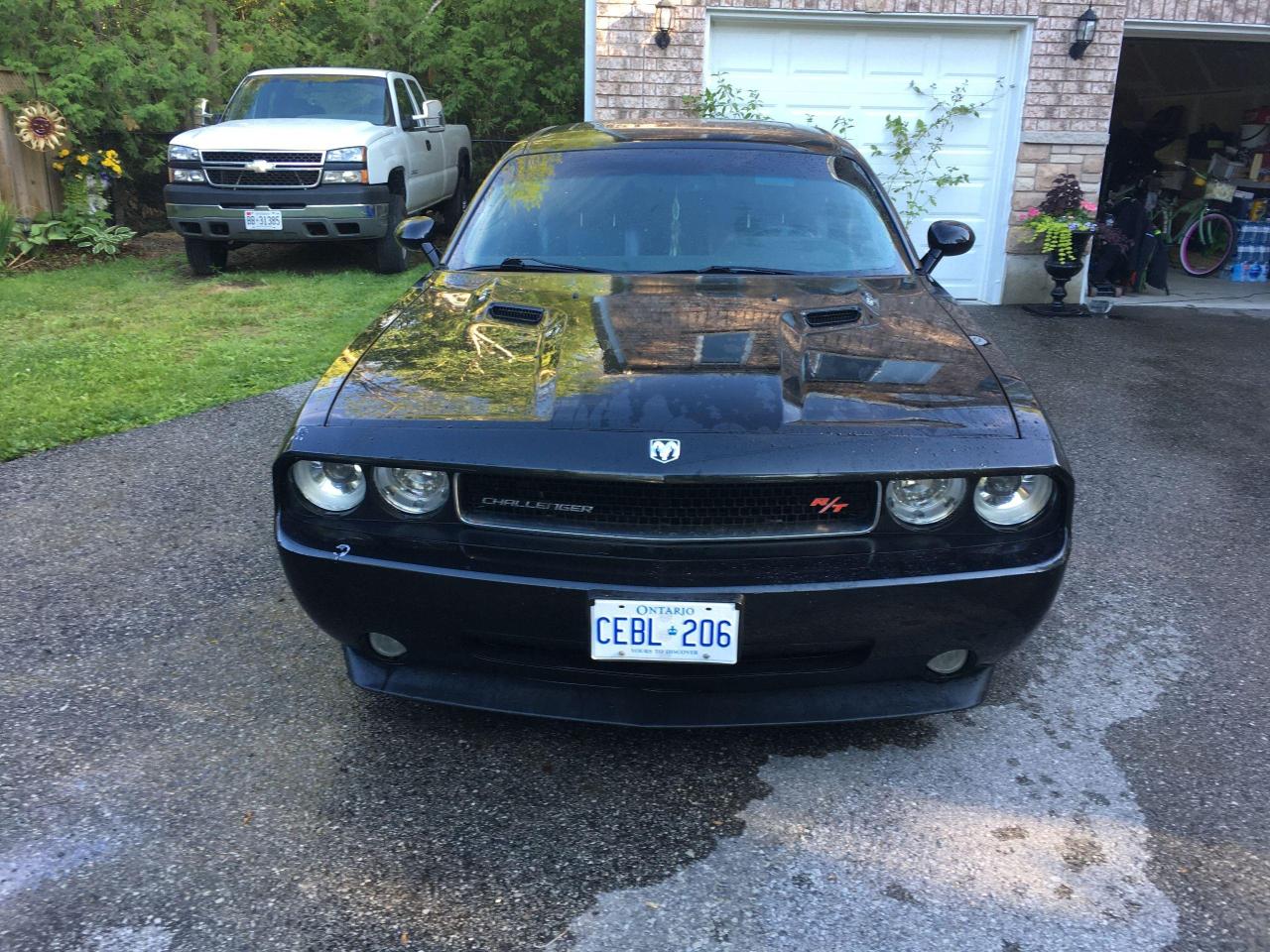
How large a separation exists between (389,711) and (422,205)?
897 centimetres

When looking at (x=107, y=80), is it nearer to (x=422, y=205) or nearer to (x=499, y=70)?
(x=422, y=205)

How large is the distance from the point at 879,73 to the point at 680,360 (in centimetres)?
734

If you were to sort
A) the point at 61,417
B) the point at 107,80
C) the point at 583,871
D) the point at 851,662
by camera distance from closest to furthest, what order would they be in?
the point at 583,871
the point at 851,662
the point at 61,417
the point at 107,80

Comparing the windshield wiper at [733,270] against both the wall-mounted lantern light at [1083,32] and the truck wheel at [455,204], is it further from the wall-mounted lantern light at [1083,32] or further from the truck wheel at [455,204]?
the truck wheel at [455,204]

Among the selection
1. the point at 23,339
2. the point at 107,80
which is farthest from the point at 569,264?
the point at 107,80

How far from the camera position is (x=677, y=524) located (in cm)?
246

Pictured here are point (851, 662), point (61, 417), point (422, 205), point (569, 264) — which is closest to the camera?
point (851, 662)

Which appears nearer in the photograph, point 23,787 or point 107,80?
point 23,787

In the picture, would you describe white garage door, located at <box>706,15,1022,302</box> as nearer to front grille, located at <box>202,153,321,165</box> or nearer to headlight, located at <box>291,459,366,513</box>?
front grille, located at <box>202,153,321,165</box>

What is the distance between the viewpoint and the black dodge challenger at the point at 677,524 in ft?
7.96

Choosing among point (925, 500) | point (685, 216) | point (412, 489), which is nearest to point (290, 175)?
point (685, 216)

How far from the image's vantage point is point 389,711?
3049 mm

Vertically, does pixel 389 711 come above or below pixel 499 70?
below

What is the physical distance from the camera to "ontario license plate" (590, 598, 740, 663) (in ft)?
7.90
